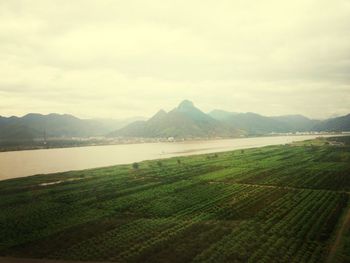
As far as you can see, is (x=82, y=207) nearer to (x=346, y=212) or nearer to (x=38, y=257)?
(x=38, y=257)

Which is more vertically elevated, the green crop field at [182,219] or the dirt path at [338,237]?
the green crop field at [182,219]

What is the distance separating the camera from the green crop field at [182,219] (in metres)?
37.8

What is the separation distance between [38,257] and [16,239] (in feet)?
28.7

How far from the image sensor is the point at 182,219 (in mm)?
51906

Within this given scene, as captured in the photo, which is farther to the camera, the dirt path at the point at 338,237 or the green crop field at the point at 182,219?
the green crop field at the point at 182,219

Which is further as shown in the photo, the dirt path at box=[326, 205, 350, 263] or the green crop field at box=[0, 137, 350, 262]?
the green crop field at box=[0, 137, 350, 262]

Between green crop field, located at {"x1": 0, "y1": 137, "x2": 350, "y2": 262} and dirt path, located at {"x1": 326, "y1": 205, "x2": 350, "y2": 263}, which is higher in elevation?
green crop field, located at {"x1": 0, "y1": 137, "x2": 350, "y2": 262}

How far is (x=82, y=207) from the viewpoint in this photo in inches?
2445

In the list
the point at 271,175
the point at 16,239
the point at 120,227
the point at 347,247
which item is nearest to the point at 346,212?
the point at 347,247

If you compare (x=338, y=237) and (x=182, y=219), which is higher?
(x=182, y=219)

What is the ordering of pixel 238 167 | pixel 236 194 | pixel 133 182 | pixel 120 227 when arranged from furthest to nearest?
pixel 238 167 → pixel 133 182 → pixel 236 194 → pixel 120 227

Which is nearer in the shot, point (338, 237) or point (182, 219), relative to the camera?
point (338, 237)

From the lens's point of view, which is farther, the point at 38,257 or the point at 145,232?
the point at 145,232

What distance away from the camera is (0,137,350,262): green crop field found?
3775 centimetres
